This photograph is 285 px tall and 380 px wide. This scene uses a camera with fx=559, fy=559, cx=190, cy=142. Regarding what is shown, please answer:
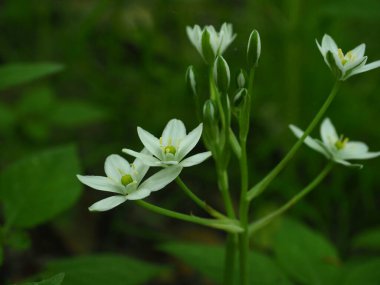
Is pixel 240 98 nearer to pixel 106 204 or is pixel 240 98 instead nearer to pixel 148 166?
pixel 148 166

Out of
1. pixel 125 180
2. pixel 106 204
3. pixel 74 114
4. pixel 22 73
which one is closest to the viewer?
pixel 106 204

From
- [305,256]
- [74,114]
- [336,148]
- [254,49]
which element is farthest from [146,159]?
[74,114]

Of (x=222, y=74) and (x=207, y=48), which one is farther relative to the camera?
(x=207, y=48)

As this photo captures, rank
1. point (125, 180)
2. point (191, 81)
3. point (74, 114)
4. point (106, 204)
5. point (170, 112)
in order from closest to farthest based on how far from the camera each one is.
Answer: point (106, 204) → point (125, 180) → point (191, 81) → point (74, 114) → point (170, 112)

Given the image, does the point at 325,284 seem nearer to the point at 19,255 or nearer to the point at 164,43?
the point at 19,255

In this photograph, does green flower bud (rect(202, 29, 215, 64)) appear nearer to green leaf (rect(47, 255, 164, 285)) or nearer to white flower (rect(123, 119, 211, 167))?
white flower (rect(123, 119, 211, 167))

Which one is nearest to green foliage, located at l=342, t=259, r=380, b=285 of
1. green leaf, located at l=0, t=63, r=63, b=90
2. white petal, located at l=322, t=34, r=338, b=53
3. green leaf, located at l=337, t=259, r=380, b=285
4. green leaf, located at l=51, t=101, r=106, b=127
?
green leaf, located at l=337, t=259, r=380, b=285
